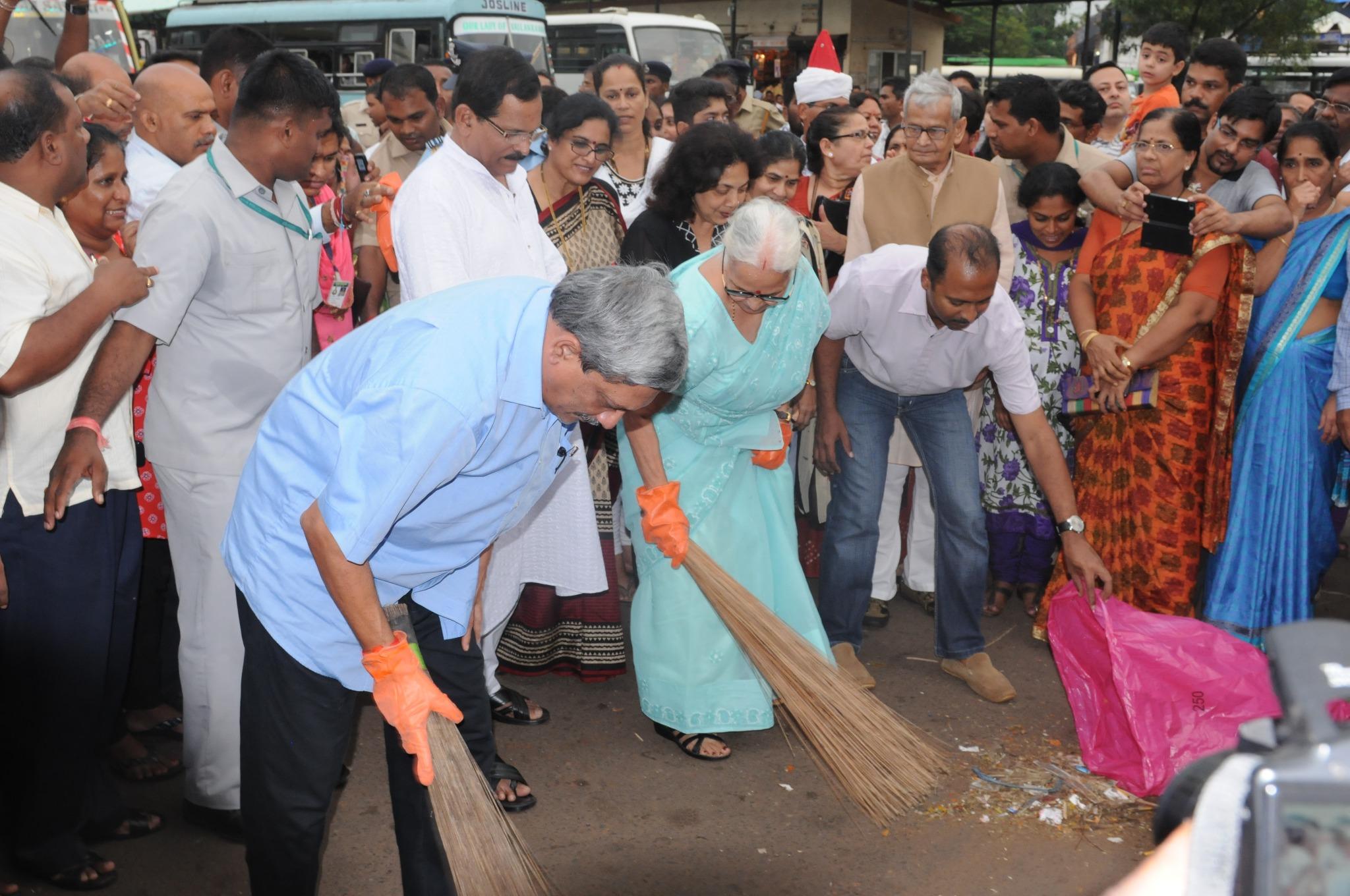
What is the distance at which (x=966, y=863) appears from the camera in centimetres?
295

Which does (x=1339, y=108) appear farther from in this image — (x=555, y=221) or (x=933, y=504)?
(x=555, y=221)

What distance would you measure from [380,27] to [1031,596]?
37.6 ft

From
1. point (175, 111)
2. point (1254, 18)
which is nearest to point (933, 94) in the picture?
point (175, 111)

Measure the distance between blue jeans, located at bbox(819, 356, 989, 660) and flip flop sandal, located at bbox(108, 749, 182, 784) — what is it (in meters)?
2.00

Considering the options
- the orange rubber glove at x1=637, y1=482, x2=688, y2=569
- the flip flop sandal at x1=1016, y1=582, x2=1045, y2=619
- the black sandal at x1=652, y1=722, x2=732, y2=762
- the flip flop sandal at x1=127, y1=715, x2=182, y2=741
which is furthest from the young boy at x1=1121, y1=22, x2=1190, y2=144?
the flip flop sandal at x1=127, y1=715, x2=182, y2=741

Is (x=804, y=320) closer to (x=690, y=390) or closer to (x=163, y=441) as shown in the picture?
(x=690, y=390)

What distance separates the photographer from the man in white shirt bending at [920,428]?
3574 mm

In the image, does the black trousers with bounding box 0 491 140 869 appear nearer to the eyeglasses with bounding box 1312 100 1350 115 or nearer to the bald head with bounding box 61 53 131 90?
the bald head with bounding box 61 53 131 90

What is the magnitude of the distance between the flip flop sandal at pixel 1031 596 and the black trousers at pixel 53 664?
10.3 ft

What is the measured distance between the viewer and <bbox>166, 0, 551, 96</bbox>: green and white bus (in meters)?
13.1

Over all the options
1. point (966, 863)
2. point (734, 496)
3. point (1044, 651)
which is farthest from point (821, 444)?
point (966, 863)

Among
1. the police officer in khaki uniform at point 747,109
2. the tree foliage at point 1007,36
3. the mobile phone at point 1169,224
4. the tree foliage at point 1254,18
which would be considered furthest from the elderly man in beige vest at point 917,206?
the tree foliage at point 1007,36

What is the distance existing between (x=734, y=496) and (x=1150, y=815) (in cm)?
139

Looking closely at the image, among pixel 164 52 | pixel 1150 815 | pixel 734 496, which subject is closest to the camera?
pixel 1150 815
